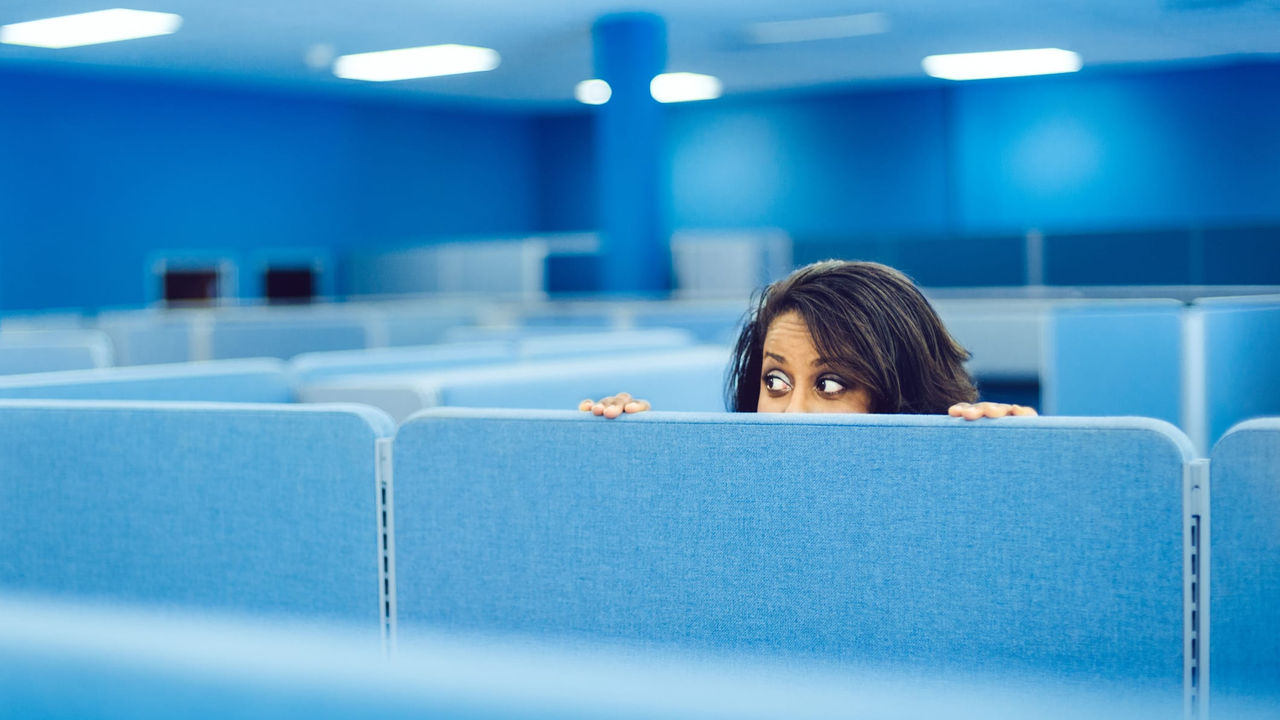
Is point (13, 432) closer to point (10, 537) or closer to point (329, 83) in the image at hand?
point (10, 537)

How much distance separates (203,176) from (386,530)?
1054 centimetres

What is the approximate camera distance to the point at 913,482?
4.18 feet

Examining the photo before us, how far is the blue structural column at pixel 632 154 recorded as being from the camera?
8.77 m

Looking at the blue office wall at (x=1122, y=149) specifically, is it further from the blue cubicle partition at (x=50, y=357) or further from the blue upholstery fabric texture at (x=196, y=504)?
the blue upholstery fabric texture at (x=196, y=504)

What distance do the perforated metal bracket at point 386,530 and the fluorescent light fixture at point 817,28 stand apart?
7.94 meters

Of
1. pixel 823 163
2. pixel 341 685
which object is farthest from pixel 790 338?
pixel 823 163

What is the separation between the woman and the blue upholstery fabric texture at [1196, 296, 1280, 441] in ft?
7.34

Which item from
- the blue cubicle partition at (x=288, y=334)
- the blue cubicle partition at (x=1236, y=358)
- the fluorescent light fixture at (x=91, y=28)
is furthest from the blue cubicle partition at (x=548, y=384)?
the fluorescent light fixture at (x=91, y=28)

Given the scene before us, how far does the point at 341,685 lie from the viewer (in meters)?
0.39

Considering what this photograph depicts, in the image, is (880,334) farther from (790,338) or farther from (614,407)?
(614,407)

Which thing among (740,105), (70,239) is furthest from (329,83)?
(740,105)

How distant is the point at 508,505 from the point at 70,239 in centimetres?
1003

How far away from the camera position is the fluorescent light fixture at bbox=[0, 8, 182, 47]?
8.21 meters

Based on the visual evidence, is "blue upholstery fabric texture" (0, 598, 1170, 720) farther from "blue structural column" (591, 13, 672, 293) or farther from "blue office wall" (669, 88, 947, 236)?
"blue office wall" (669, 88, 947, 236)
